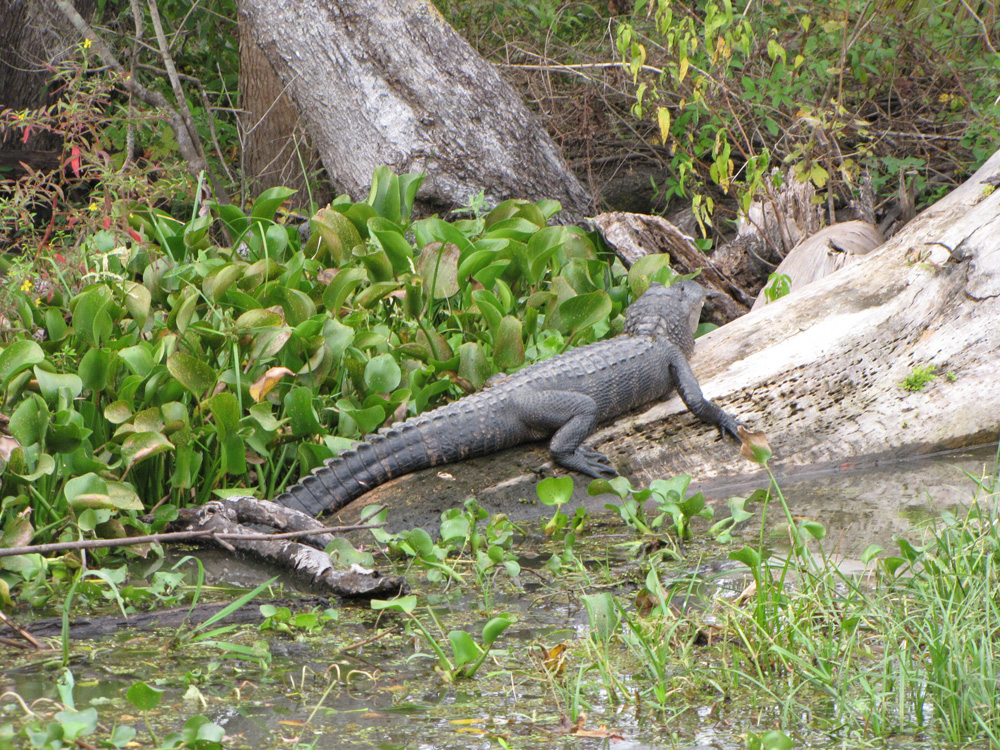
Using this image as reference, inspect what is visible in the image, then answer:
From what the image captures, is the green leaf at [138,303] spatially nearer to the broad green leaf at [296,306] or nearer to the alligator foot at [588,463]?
the broad green leaf at [296,306]

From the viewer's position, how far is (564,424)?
416 centimetres

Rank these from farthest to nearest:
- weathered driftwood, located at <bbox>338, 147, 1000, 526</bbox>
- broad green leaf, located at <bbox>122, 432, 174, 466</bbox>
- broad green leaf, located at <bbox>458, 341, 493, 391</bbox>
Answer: broad green leaf, located at <bbox>458, 341, 493, 391</bbox>, weathered driftwood, located at <bbox>338, 147, 1000, 526</bbox>, broad green leaf, located at <bbox>122, 432, 174, 466</bbox>

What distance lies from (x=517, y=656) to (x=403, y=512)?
1.40m

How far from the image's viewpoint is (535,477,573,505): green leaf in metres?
3.27

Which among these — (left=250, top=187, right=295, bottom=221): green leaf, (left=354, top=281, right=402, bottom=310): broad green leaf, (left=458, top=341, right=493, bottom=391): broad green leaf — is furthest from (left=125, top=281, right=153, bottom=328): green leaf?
(left=458, top=341, right=493, bottom=391): broad green leaf

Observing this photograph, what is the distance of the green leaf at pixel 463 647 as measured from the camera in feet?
7.34

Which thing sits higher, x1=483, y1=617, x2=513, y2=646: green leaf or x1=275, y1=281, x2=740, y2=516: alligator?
x1=483, y1=617, x2=513, y2=646: green leaf

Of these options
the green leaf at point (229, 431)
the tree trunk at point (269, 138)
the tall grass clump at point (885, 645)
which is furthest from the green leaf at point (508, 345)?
the tree trunk at point (269, 138)

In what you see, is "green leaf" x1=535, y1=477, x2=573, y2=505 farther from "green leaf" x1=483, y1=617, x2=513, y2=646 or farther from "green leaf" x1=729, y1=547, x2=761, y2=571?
"green leaf" x1=483, y1=617, x2=513, y2=646

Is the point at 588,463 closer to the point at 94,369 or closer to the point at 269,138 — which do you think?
the point at 94,369

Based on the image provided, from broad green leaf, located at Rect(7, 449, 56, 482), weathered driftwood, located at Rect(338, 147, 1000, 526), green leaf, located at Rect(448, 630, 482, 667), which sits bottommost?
weathered driftwood, located at Rect(338, 147, 1000, 526)

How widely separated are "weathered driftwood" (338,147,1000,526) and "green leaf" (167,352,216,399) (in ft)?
3.08

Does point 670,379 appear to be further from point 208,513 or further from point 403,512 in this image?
point 208,513

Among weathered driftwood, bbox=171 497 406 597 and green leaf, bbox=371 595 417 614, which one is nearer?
green leaf, bbox=371 595 417 614
